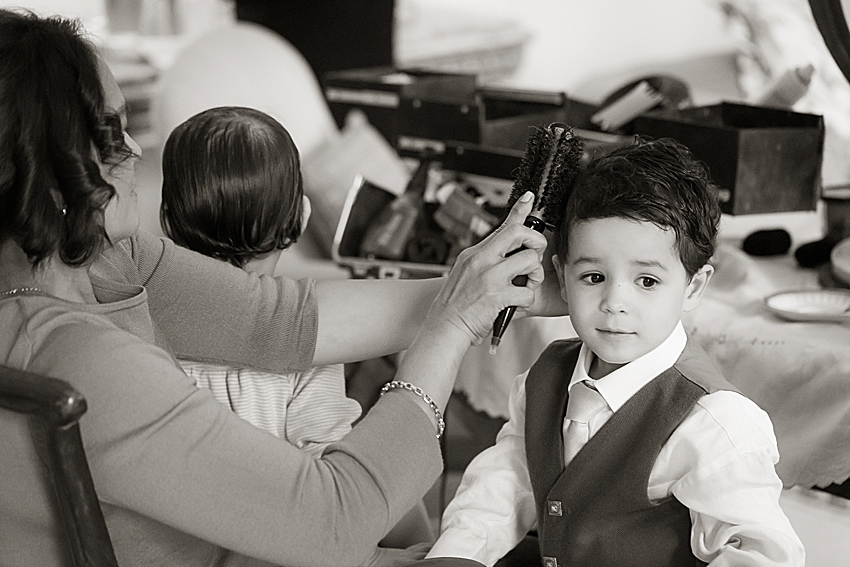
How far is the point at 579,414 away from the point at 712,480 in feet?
0.57

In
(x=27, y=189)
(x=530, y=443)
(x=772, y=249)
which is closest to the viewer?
(x=27, y=189)

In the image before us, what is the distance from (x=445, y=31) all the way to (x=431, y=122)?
135 centimetres

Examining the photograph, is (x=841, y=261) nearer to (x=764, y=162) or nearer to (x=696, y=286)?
(x=764, y=162)

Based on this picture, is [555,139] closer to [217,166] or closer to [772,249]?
[217,166]

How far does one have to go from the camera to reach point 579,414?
1.04 metres

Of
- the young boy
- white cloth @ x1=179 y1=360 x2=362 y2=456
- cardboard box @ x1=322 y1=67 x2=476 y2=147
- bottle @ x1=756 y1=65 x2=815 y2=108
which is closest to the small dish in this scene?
bottle @ x1=756 y1=65 x2=815 y2=108

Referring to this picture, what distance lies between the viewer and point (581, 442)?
3.43ft

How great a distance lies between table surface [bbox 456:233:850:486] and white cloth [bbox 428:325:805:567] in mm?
324

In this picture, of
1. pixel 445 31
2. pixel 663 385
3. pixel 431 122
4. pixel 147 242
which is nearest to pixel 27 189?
pixel 147 242

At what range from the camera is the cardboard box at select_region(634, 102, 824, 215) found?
5.27ft

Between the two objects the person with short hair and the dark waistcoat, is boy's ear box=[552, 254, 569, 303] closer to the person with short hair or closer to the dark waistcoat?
the dark waistcoat

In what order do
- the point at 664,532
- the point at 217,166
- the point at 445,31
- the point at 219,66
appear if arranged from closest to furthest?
the point at 664,532 → the point at 217,166 → the point at 219,66 → the point at 445,31

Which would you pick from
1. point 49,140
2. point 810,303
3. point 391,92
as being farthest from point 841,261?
point 391,92

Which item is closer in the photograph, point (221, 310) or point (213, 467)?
point (213, 467)
